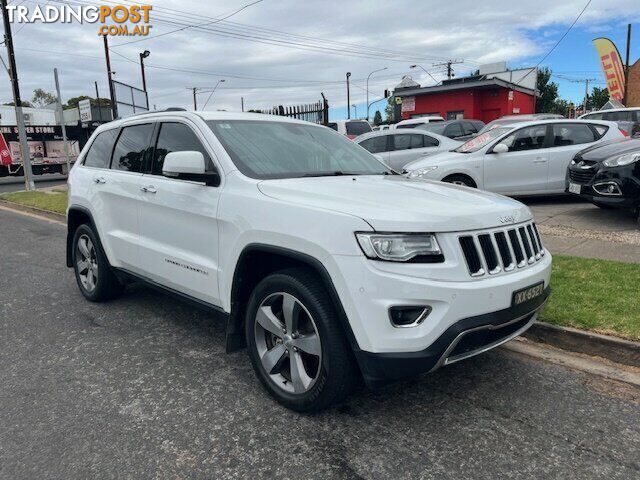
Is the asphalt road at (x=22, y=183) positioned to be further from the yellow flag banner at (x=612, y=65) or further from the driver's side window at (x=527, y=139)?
the yellow flag banner at (x=612, y=65)

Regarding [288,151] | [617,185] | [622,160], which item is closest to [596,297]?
[288,151]

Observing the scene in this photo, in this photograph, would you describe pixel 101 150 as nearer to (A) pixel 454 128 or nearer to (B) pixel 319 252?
(B) pixel 319 252

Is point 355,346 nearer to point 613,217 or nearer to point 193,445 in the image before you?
point 193,445

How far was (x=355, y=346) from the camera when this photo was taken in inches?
104

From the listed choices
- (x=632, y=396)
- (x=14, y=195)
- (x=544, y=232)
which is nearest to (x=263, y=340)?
(x=632, y=396)

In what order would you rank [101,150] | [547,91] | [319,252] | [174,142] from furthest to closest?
[547,91] < [101,150] < [174,142] < [319,252]

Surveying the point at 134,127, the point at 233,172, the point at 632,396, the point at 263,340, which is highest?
the point at 134,127

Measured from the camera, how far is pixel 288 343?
3.02 meters

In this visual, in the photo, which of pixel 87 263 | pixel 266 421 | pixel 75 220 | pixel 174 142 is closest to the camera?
pixel 266 421

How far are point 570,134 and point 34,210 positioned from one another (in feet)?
41.0

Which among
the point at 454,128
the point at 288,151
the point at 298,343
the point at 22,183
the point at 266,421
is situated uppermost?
the point at 454,128

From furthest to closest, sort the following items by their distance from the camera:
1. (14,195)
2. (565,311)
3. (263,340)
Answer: (14,195) < (565,311) < (263,340)

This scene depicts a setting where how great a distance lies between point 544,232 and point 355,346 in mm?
5496

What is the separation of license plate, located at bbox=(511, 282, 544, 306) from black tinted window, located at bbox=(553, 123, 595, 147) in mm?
7198
